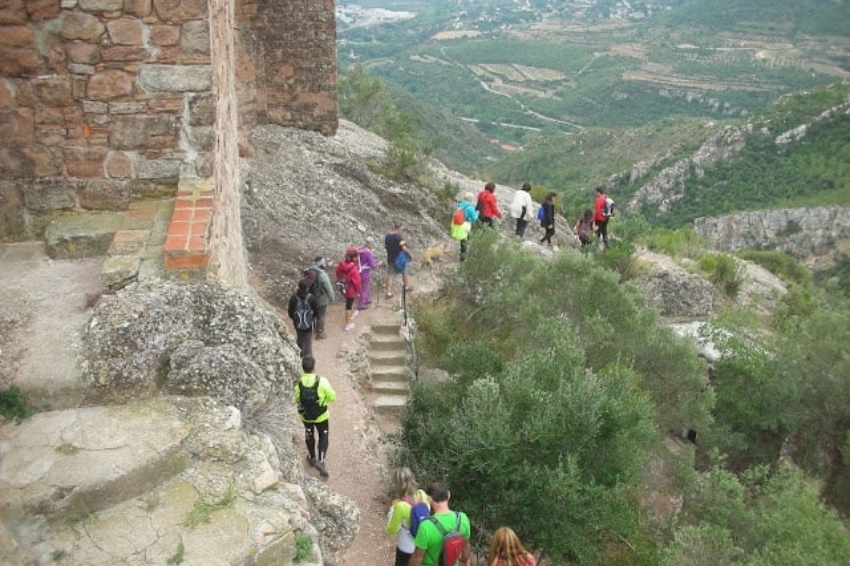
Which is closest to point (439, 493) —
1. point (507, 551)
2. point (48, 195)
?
point (507, 551)

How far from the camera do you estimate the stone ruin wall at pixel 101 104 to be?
4.99m

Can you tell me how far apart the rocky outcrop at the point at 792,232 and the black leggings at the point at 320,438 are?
160 ft

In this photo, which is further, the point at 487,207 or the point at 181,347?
the point at 487,207

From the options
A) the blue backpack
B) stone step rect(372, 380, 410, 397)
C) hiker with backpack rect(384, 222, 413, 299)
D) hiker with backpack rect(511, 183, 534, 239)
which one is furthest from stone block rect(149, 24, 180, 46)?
hiker with backpack rect(511, 183, 534, 239)

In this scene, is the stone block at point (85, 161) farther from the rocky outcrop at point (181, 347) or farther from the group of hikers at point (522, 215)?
the group of hikers at point (522, 215)

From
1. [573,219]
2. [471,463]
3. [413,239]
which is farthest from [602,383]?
[573,219]

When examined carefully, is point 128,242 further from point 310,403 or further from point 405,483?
point 405,483

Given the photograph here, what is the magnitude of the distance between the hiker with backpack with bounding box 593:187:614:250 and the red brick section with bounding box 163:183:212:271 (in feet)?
38.4

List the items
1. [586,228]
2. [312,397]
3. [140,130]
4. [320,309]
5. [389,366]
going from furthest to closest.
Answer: [586,228] → [389,366] → [320,309] → [312,397] → [140,130]

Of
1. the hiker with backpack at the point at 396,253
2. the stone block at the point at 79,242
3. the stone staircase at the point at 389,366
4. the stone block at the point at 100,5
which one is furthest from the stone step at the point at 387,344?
the stone block at the point at 100,5

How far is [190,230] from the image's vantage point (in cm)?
483

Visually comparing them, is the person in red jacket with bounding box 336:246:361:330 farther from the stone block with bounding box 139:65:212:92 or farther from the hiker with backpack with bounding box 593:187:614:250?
the hiker with backpack with bounding box 593:187:614:250

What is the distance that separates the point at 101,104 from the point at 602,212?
1233cm

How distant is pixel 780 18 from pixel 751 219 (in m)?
141
